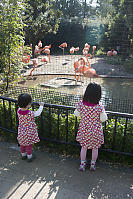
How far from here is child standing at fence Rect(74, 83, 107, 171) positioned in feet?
8.77

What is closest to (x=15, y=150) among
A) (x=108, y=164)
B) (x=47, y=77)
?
(x=108, y=164)

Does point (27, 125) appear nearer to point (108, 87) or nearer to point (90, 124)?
point (90, 124)

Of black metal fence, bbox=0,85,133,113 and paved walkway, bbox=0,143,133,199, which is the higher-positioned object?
black metal fence, bbox=0,85,133,113

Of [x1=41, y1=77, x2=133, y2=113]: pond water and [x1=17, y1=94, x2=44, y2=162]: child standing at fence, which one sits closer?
[x1=17, y1=94, x2=44, y2=162]: child standing at fence

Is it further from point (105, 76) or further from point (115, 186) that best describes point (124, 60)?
point (115, 186)

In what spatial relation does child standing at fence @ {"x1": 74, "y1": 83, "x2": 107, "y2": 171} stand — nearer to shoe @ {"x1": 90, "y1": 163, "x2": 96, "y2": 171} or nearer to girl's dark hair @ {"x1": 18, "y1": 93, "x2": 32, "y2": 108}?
shoe @ {"x1": 90, "y1": 163, "x2": 96, "y2": 171}

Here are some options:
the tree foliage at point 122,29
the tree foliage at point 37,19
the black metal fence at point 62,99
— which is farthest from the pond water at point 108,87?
the tree foliage at point 37,19

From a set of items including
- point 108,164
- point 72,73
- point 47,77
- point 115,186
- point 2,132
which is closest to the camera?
point 115,186

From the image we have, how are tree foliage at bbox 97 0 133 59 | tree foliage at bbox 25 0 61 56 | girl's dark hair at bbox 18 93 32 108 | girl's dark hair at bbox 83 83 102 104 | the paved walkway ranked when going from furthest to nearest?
tree foliage at bbox 25 0 61 56 → tree foliage at bbox 97 0 133 59 → girl's dark hair at bbox 18 93 32 108 → girl's dark hair at bbox 83 83 102 104 → the paved walkway

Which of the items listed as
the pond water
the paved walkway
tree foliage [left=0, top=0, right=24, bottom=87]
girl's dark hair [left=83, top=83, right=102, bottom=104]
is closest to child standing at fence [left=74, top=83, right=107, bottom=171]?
girl's dark hair [left=83, top=83, right=102, bottom=104]

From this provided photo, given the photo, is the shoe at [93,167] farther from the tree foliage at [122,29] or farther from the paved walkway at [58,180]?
the tree foliage at [122,29]

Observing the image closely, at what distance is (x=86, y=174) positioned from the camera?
9.23ft

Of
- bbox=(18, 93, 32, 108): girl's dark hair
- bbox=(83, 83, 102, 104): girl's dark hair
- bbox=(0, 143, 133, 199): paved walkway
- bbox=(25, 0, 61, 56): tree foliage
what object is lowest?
bbox=(0, 143, 133, 199): paved walkway

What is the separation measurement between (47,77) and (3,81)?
14.3 feet
